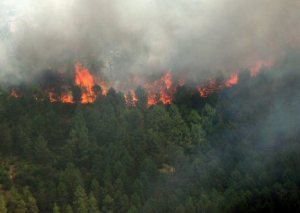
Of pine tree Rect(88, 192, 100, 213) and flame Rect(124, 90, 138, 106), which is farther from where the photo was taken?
flame Rect(124, 90, 138, 106)

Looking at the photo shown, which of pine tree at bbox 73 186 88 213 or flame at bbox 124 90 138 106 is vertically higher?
flame at bbox 124 90 138 106

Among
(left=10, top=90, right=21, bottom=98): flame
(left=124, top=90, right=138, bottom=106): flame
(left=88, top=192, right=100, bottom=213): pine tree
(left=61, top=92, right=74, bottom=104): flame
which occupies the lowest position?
(left=88, top=192, right=100, bottom=213): pine tree

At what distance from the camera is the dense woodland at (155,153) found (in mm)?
99062

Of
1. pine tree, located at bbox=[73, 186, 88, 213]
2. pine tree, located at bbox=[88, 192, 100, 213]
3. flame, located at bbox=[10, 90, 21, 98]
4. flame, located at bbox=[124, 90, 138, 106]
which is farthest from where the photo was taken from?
flame, located at bbox=[124, 90, 138, 106]

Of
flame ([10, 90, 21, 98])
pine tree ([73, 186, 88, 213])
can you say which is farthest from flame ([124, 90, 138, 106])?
pine tree ([73, 186, 88, 213])

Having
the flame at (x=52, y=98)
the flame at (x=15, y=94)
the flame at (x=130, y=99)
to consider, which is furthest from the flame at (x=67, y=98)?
the flame at (x=130, y=99)

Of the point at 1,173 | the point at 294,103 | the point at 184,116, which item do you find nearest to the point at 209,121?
the point at 184,116

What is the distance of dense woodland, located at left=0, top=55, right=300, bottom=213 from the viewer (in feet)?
325

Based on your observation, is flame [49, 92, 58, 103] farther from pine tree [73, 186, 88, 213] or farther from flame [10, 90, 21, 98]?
pine tree [73, 186, 88, 213]

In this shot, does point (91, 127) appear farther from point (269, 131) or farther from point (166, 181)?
point (269, 131)

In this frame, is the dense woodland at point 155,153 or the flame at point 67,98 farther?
the flame at point 67,98

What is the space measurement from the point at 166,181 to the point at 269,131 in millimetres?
32217

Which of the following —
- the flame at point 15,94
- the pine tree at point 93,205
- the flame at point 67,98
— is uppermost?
the flame at point 15,94

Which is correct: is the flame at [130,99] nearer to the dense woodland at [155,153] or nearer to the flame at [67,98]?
the dense woodland at [155,153]
